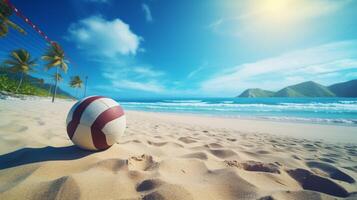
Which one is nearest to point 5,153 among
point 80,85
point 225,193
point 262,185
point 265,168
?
point 225,193

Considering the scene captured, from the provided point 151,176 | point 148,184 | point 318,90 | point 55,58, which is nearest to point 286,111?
point 151,176

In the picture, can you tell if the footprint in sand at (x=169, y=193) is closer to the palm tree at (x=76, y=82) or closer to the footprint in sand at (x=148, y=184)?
the footprint in sand at (x=148, y=184)

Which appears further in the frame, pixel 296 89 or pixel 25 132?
pixel 296 89

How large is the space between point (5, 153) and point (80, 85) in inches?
2164

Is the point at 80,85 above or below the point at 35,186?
above

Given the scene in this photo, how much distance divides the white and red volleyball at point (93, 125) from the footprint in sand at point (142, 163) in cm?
55

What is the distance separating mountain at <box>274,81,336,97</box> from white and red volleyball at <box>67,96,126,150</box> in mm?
133500

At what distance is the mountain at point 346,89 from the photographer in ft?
310

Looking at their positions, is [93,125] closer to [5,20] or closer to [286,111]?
[286,111]

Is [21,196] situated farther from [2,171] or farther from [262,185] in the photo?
[262,185]

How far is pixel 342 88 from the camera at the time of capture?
354 ft

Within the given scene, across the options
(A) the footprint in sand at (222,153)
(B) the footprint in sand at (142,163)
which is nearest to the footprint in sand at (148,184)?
(B) the footprint in sand at (142,163)

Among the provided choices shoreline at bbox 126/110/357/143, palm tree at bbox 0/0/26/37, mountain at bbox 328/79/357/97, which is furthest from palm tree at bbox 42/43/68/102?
mountain at bbox 328/79/357/97

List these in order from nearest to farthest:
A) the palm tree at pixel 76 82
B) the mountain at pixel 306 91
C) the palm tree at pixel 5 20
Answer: the palm tree at pixel 5 20 → the palm tree at pixel 76 82 → the mountain at pixel 306 91
